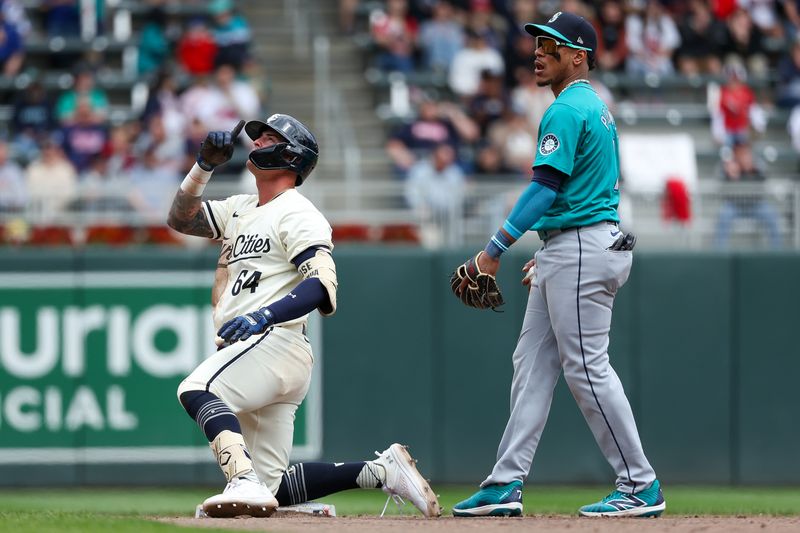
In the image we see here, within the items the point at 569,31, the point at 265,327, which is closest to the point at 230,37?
the point at 569,31

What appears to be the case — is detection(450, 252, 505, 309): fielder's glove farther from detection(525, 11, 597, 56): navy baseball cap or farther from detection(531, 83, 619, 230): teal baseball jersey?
detection(525, 11, 597, 56): navy baseball cap

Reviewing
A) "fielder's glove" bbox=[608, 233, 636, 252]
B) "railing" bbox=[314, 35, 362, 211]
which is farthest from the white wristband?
"railing" bbox=[314, 35, 362, 211]

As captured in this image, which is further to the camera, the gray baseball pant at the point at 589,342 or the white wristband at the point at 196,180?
the white wristband at the point at 196,180

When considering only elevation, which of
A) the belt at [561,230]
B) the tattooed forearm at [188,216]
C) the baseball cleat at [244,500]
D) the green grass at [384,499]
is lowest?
the green grass at [384,499]

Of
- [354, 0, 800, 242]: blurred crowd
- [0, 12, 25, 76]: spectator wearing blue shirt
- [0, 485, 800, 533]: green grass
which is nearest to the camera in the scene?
[0, 485, 800, 533]: green grass

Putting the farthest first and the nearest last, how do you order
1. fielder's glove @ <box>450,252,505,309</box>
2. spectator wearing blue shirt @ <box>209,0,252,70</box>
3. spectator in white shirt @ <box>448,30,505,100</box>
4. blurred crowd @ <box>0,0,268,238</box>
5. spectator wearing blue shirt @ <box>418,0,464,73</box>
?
1. spectator wearing blue shirt @ <box>418,0,464,73</box>
2. spectator in white shirt @ <box>448,30,505,100</box>
3. spectator wearing blue shirt @ <box>209,0,252,70</box>
4. blurred crowd @ <box>0,0,268,238</box>
5. fielder's glove @ <box>450,252,505,309</box>

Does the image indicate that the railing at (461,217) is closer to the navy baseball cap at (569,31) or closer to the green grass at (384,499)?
the green grass at (384,499)

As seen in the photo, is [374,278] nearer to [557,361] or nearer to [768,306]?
[768,306]

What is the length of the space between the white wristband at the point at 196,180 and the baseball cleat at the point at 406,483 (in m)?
1.56

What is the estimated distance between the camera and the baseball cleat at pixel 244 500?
239 inches

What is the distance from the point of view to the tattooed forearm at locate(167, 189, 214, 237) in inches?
260

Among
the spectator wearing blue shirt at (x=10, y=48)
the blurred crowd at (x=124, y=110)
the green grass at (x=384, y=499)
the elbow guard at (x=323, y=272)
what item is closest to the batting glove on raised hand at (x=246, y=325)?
the elbow guard at (x=323, y=272)

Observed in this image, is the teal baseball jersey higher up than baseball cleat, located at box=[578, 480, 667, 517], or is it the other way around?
the teal baseball jersey

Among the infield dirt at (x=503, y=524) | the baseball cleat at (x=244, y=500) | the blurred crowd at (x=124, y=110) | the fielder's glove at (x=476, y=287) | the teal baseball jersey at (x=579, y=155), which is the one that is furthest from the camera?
the blurred crowd at (x=124, y=110)
